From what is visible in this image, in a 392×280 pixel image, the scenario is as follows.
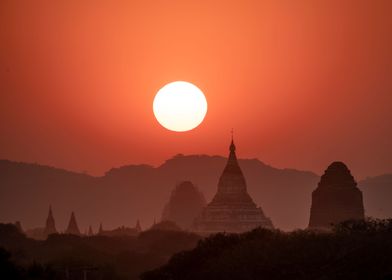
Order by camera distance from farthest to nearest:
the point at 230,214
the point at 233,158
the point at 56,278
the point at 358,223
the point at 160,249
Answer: the point at 233,158
the point at 230,214
the point at 160,249
the point at 358,223
the point at 56,278

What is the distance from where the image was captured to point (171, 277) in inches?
2926

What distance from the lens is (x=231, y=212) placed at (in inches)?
6412

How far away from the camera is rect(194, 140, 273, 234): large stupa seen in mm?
160500

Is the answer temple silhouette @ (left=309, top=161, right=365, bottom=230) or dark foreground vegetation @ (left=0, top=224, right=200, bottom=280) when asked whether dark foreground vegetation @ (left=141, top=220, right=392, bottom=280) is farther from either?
temple silhouette @ (left=309, top=161, right=365, bottom=230)

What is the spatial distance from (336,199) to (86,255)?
168 feet

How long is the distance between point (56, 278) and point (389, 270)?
787 inches

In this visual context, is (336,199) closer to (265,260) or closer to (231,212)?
(231,212)

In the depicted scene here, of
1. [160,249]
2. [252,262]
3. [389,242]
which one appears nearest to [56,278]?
[252,262]

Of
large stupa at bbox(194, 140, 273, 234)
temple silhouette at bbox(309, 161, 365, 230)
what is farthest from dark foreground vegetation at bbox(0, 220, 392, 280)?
large stupa at bbox(194, 140, 273, 234)

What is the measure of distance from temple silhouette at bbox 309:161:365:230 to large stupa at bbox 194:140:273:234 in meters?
15.5

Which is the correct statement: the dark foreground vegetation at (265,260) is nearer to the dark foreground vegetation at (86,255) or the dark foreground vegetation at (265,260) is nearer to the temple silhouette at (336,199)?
the dark foreground vegetation at (86,255)

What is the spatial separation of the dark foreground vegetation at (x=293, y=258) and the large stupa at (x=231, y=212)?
257 feet

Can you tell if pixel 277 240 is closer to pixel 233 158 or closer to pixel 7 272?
pixel 7 272

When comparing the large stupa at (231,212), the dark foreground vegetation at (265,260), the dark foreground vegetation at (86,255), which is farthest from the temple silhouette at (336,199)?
the dark foreground vegetation at (265,260)
